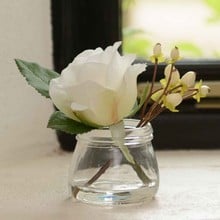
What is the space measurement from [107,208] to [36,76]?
0.16 metres

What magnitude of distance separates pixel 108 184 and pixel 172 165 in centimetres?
20

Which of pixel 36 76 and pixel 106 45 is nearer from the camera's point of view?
pixel 36 76

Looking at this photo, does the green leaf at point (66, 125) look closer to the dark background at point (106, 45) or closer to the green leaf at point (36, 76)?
the green leaf at point (36, 76)

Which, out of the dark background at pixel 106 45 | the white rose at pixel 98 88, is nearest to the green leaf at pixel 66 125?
the white rose at pixel 98 88

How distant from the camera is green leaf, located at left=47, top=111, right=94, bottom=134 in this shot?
676 millimetres

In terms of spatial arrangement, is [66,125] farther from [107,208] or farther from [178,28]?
[178,28]

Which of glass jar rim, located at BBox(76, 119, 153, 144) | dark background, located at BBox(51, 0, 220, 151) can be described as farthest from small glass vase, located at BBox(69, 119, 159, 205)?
dark background, located at BBox(51, 0, 220, 151)

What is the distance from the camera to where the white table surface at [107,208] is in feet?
2.27

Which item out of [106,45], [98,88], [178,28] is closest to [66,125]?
[98,88]

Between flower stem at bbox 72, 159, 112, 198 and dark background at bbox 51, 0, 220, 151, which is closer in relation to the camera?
flower stem at bbox 72, 159, 112, 198

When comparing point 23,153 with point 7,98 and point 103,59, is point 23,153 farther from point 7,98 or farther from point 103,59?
point 103,59

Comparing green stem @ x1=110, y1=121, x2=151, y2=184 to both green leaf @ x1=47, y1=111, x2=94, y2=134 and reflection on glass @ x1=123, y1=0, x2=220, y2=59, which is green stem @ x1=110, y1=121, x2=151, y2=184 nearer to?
green leaf @ x1=47, y1=111, x2=94, y2=134

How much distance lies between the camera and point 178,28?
1.02m

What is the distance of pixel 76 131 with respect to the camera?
2.21ft
